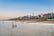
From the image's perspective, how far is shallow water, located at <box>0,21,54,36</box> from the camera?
2590 mm

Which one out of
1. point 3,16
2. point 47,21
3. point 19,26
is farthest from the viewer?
point 19,26

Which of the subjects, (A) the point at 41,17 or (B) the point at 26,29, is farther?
(B) the point at 26,29

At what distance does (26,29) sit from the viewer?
2883mm

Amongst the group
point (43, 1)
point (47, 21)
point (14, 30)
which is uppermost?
point (43, 1)

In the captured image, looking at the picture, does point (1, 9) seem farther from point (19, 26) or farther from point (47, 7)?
point (47, 7)

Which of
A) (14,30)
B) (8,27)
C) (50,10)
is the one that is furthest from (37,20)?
(8,27)

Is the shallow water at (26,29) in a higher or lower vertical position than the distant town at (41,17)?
lower

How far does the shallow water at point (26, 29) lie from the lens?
259cm

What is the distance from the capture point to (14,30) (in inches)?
108

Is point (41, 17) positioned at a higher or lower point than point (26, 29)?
higher

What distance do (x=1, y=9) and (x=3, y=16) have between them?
0.19m

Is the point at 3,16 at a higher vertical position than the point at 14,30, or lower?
higher

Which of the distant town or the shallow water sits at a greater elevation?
the distant town

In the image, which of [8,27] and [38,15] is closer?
[38,15]
